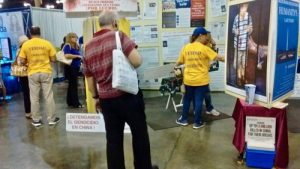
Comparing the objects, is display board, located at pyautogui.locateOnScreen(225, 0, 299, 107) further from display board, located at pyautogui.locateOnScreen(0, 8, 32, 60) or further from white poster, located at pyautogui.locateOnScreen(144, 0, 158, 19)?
display board, located at pyautogui.locateOnScreen(0, 8, 32, 60)

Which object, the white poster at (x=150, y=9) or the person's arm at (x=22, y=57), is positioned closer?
the person's arm at (x=22, y=57)

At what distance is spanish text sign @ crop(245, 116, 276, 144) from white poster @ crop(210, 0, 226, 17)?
3862 mm

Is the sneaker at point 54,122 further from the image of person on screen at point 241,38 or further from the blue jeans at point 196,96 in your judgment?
the image of person on screen at point 241,38

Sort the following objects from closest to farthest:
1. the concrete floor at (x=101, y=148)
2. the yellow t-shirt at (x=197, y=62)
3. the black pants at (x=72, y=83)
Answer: the concrete floor at (x=101, y=148) → the yellow t-shirt at (x=197, y=62) → the black pants at (x=72, y=83)

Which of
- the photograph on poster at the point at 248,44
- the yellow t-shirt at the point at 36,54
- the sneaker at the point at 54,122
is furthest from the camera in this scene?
the sneaker at the point at 54,122

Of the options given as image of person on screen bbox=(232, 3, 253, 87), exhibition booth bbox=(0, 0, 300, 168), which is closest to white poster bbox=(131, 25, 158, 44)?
exhibition booth bbox=(0, 0, 300, 168)

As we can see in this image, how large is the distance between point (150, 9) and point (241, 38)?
170 inches

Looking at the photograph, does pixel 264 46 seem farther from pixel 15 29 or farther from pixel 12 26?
pixel 12 26

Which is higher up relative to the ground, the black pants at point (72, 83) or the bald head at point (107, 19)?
the bald head at point (107, 19)

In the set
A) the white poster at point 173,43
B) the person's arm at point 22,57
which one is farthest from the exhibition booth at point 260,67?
the white poster at point 173,43

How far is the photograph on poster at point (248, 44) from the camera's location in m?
2.57

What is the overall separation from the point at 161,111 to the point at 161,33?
7.11ft

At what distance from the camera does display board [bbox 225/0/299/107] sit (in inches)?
98.0

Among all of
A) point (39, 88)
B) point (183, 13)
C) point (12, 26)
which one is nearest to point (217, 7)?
point (183, 13)
